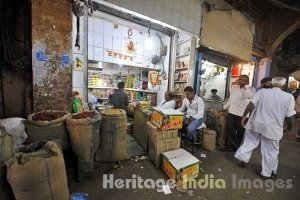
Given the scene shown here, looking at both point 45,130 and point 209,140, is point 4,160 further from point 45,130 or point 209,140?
point 209,140

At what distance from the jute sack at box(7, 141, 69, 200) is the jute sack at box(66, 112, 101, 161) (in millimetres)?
553

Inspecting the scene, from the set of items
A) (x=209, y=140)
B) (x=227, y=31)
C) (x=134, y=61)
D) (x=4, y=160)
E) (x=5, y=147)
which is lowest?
(x=209, y=140)

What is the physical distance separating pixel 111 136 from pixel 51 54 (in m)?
1.68

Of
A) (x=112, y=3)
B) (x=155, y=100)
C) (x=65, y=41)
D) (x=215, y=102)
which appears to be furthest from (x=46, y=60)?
(x=215, y=102)

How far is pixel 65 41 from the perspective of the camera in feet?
9.58

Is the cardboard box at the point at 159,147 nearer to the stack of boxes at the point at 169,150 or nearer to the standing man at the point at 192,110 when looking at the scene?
the stack of boxes at the point at 169,150

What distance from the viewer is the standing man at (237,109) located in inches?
170

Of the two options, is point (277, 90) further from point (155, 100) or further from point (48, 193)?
point (155, 100)

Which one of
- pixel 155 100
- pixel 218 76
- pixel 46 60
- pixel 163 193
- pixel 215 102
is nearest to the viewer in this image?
pixel 163 193

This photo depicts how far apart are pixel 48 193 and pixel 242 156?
3.43 m

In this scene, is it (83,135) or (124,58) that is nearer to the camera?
(83,135)

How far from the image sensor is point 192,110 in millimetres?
4316

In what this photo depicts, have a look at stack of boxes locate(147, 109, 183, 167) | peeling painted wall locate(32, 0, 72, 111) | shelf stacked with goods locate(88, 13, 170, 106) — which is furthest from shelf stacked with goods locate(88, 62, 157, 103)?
stack of boxes locate(147, 109, 183, 167)

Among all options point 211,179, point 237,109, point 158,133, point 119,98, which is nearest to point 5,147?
point 158,133
